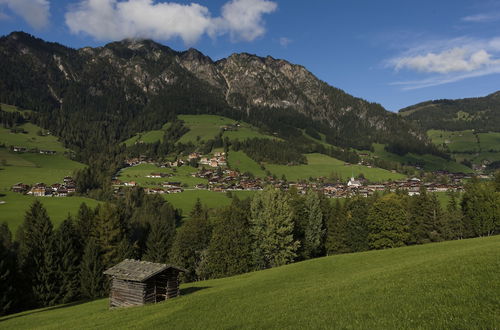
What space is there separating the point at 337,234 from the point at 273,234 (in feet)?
72.0

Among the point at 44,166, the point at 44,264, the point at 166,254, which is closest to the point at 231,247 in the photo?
the point at 166,254

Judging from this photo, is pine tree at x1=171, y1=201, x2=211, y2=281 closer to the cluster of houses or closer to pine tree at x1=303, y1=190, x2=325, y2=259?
pine tree at x1=303, y1=190, x2=325, y2=259

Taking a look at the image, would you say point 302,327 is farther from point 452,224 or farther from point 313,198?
point 452,224

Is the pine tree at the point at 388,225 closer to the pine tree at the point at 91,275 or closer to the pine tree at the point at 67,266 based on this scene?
the pine tree at the point at 91,275

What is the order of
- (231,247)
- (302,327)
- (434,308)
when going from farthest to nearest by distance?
(231,247) → (302,327) → (434,308)

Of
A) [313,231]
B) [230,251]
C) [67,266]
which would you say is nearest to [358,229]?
[313,231]

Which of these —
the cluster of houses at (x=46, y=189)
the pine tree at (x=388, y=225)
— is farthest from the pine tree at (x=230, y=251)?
the cluster of houses at (x=46, y=189)

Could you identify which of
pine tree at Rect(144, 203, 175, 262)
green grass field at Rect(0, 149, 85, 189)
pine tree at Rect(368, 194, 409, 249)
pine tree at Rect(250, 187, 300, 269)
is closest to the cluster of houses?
green grass field at Rect(0, 149, 85, 189)

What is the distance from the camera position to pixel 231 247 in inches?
2466

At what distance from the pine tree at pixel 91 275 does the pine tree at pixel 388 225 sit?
5512 cm

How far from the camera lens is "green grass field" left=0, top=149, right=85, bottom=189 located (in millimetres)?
149113

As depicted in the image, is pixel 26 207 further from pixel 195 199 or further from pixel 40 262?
pixel 40 262

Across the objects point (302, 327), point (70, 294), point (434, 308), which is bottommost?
point (70, 294)

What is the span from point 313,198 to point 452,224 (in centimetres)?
3312
